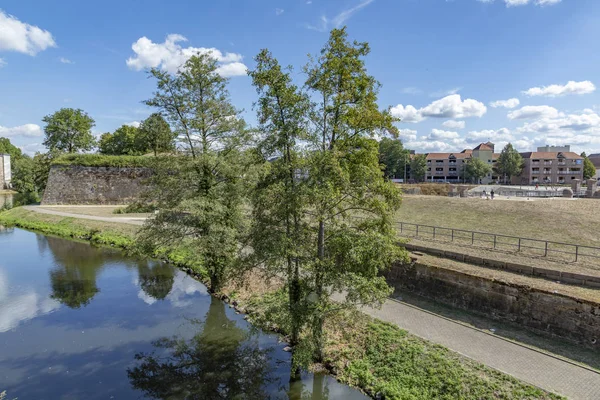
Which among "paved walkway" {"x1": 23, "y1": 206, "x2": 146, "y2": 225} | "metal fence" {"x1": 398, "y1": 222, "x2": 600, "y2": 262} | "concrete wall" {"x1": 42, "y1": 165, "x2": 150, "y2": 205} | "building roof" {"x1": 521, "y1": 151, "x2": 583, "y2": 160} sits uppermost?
"building roof" {"x1": 521, "y1": 151, "x2": 583, "y2": 160}

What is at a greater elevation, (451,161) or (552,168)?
(451,161)

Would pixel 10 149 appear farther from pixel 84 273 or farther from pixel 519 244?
pixel 519 244

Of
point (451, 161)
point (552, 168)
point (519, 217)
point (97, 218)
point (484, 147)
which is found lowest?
point (97, 218)

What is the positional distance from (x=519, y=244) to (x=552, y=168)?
2663 inches

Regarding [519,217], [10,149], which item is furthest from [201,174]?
[10,149]

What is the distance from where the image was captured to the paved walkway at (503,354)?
7.40m

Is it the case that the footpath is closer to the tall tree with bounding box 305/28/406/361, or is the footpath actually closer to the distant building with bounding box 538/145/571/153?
the tall tree with bounding box 305/28/406/361

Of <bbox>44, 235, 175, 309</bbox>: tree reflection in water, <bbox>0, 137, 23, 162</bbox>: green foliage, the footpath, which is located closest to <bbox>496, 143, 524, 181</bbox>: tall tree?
the footpath

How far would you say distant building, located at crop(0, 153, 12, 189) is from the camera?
220ft

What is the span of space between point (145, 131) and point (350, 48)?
30.3 ft

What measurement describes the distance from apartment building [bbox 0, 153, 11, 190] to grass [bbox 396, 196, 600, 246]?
7771 cm

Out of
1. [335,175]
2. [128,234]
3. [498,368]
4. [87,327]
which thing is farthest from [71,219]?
[498,368]

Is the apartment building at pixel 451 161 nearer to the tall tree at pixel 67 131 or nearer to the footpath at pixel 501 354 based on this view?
the tall tree at pixel 67 131

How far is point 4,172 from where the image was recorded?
223ft
